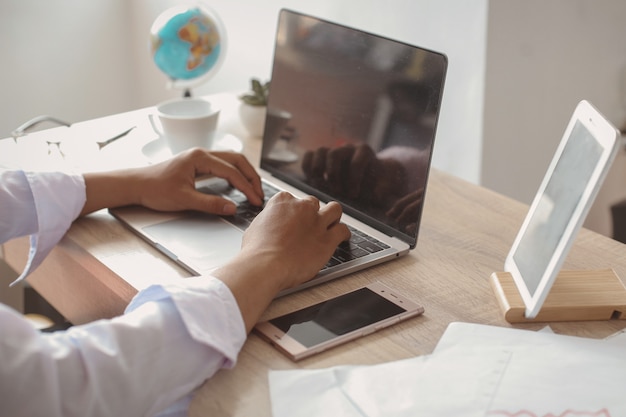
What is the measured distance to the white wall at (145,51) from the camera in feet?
6.01

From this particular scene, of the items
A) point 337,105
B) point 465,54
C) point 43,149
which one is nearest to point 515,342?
point 337,105

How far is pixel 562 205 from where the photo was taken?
885 millimetres

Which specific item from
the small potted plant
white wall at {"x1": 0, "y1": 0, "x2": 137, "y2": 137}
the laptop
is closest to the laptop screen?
the laptop

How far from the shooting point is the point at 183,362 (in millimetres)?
769

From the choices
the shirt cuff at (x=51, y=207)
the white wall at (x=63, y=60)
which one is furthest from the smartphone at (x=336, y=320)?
the white wall at (x=63, y=60)

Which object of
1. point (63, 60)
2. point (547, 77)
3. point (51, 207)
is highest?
point (547, 77)

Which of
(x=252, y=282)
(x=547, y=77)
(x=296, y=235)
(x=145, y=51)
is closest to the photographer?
(x=252, y=282)

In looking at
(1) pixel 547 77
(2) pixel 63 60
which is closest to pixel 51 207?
(1) pixel 547 77

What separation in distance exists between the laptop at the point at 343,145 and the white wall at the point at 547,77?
0.69 meters

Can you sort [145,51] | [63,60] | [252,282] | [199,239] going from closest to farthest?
1. [252,282]
2. [199,239]
3. [63,60]
4. [145,51]

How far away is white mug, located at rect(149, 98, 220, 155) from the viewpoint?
1367 millimetres

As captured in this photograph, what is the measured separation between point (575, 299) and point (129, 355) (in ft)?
1.68

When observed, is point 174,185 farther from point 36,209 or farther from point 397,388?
point 397,388

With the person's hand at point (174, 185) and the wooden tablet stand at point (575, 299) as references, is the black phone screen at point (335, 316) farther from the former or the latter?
the person's hand at point (174, 185)
